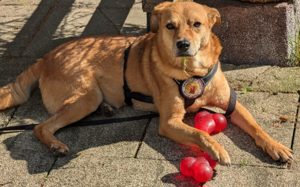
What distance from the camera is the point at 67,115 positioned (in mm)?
5453

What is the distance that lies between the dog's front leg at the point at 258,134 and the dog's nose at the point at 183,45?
78cm

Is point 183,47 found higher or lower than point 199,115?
higher

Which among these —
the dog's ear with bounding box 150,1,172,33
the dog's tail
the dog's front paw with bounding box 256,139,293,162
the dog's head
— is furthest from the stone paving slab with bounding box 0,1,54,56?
the dog's front paw with bounding box 256,139,293,162

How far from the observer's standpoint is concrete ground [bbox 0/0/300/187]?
15.6 feet

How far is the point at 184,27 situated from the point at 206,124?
87 cm

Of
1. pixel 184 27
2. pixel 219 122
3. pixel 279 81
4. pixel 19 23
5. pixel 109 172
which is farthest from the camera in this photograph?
pixel 19 23

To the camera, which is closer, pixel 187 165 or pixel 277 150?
pixel 187 165

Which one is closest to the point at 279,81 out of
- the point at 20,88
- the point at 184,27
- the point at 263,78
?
the point at 263,78

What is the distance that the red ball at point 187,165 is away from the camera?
4.59 metres

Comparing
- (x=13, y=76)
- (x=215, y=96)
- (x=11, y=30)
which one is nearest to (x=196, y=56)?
(x=215, y=96)

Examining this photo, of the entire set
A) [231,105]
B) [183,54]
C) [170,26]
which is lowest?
[231,105]

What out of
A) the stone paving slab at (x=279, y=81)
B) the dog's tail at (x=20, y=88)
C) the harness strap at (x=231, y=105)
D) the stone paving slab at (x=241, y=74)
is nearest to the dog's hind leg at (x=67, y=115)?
the dog's tail at (x=20, y=88)

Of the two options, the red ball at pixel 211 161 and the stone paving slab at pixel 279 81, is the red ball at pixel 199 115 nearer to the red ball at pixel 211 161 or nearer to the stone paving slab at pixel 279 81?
the red ball at pixel 211 161

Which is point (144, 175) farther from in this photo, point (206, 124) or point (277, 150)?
point (277, 150)
